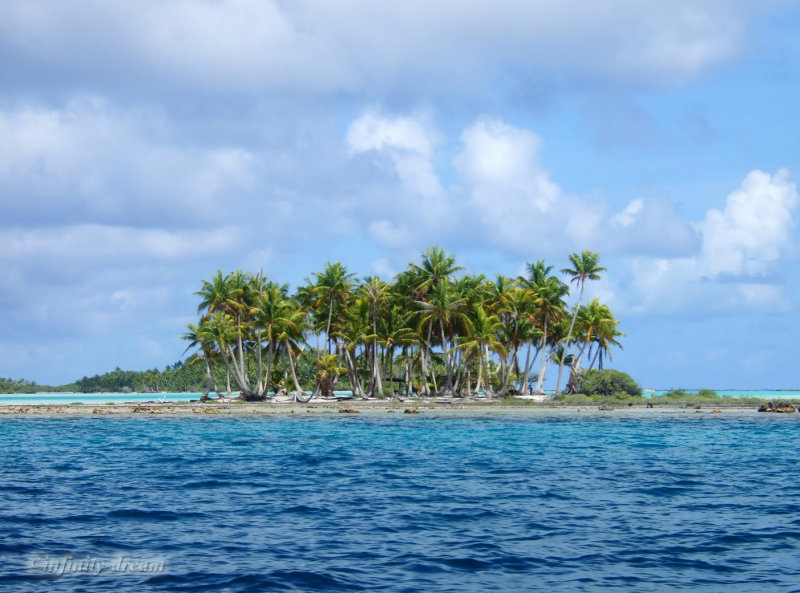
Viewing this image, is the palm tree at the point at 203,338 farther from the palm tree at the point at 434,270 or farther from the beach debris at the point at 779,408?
the beach debris at the point at 779,408

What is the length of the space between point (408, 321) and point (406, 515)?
59769 millimetres

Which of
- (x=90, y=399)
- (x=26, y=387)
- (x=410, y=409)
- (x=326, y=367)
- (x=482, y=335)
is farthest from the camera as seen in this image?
(x=26, y=387)

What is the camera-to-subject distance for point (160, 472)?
24250 mm

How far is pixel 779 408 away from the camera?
63.8m

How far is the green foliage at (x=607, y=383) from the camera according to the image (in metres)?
79.4

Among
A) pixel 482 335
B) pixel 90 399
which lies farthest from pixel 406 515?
pixel 90 399

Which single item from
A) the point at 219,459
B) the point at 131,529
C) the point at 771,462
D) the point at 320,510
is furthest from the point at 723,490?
the point at 219,459

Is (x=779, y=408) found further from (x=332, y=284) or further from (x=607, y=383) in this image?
(x=332, y=284)

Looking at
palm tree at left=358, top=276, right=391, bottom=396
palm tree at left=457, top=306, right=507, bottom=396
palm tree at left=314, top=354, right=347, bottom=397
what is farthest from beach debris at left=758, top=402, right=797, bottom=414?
palm tree at left=314, top=354, right=347, bottom=397

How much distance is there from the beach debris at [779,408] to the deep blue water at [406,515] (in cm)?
3220

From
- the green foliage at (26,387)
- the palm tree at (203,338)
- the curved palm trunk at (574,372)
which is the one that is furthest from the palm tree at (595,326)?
the green foliage at (26,387)

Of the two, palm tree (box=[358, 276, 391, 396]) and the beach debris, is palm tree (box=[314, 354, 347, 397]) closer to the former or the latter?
palm tree (box=[358, 276, 391, 396])

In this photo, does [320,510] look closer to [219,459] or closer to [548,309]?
[219,459]

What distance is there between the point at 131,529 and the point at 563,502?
9.96 m
